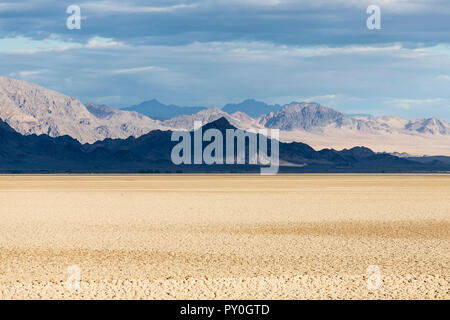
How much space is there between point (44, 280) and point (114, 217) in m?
15.4

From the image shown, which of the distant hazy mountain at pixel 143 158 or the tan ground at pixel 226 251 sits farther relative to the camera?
the distant hazy mountain at pixel 143 158

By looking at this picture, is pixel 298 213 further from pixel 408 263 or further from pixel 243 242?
pixel 408 263

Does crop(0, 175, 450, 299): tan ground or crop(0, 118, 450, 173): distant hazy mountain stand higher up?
crop(0, 175, 450, 299): tan ground

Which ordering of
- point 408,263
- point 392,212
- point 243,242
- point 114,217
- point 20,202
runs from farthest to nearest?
point 20,202 → point 392,212 → point 114,217 → point 243,242 → point 408,263

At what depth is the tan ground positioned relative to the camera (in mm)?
15375

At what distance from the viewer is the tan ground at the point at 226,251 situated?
1538 cm

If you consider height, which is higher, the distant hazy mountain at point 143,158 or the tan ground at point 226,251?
the tan ground at point 226,251

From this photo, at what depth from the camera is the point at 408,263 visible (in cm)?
1873

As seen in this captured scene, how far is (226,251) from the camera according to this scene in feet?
69.2

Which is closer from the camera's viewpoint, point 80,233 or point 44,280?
point 44,280

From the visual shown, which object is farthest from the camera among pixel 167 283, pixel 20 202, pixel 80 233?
pixel 20 202

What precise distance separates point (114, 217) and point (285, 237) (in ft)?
33.3

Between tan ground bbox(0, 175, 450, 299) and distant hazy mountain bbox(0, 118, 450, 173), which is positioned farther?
distant hazy mountain bbox(0, 118, 450, 173)
